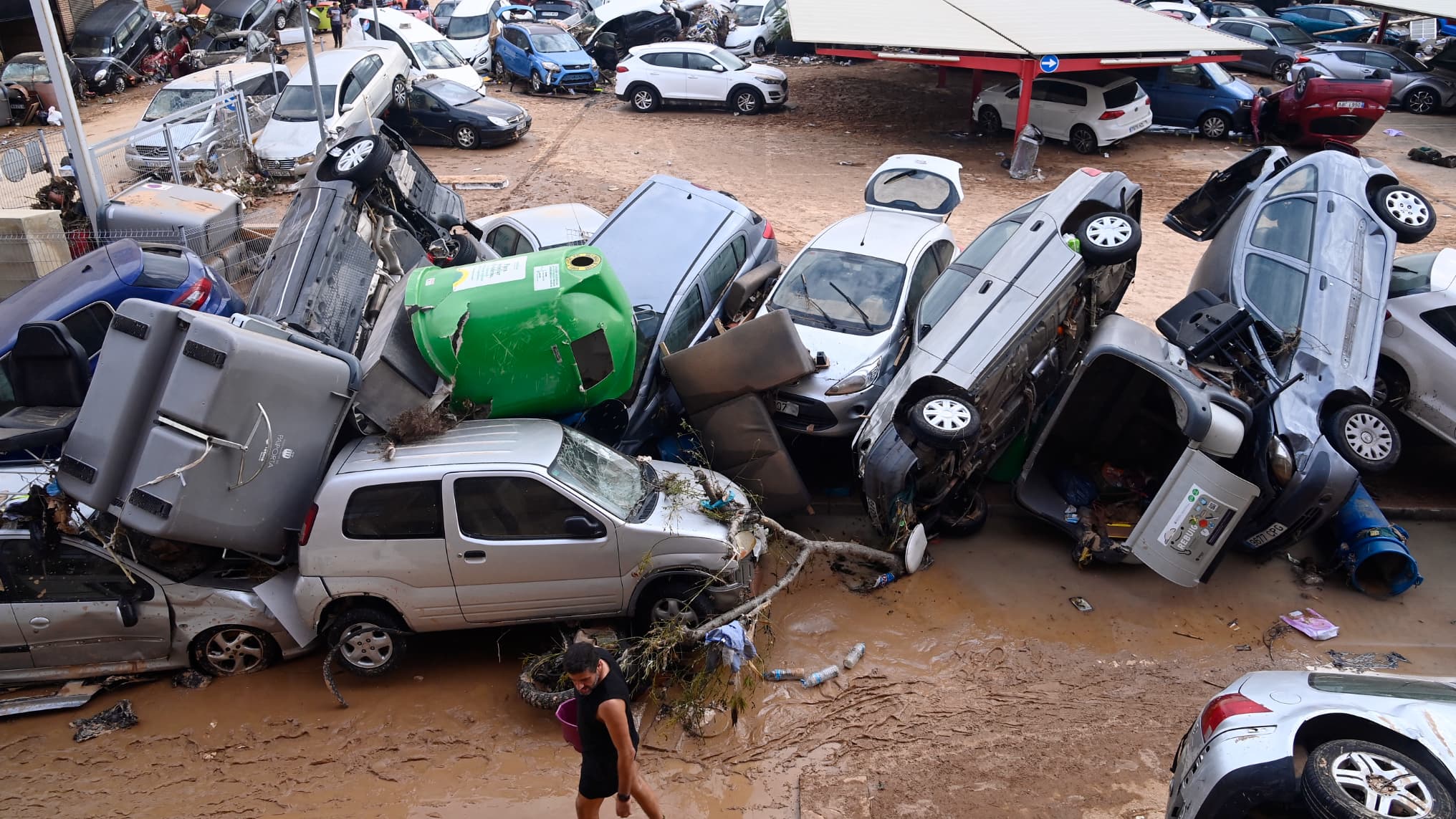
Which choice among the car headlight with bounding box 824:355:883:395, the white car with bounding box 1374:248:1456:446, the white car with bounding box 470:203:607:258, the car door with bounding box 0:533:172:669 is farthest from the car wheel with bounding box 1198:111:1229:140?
the car door with bounding box 0:533:172:669

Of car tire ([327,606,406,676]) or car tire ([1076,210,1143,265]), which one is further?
car tire ([1076,210,1143,265])

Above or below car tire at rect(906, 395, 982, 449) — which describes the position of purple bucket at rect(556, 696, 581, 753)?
below

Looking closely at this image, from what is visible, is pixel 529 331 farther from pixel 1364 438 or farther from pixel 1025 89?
pixel 1025 89

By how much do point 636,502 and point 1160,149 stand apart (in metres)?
15.9

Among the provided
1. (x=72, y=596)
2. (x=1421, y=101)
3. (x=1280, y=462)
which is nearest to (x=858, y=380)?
(x=1280, y=462)

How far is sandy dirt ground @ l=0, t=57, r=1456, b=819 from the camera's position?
517cm

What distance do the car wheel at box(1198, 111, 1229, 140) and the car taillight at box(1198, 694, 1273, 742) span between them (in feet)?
57.0

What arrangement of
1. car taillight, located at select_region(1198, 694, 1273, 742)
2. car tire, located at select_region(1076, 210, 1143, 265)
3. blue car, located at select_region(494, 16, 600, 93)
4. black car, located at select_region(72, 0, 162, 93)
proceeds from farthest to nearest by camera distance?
black car, located at select_region(72, 0, 162, 93)
blue car, located at select_region(494, 16, 600, 93)
car tire, located at select_region(1076, 210, 1143, 265)
car taillight, located at select_region(1198, 694, 1273, 742)

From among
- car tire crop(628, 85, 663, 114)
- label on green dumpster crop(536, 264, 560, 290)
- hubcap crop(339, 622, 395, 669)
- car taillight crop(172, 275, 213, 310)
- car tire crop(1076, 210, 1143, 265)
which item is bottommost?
car tire crop(628, 85, 663, 114)

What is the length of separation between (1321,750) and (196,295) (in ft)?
28.2

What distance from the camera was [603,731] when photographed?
4164 millimetres

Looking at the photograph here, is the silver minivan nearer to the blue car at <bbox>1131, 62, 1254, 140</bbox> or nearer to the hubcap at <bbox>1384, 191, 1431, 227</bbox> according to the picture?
the hubcap at <bbox>1384, 191, 1431, 227</bbox>

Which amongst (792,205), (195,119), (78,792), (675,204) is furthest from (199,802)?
(195,119)

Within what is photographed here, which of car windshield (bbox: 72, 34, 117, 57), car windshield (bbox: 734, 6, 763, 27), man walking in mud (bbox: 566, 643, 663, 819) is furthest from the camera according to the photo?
car windshield (bbox: 734, 6, 763, 27)
